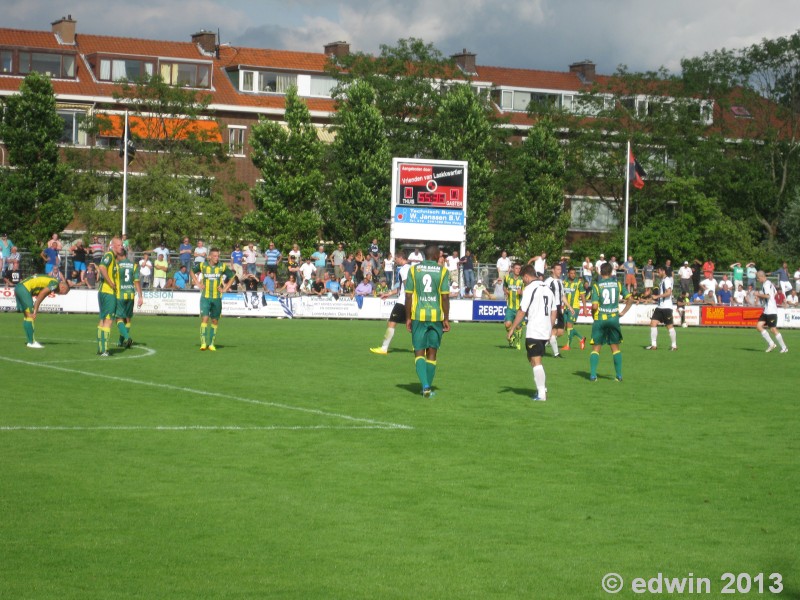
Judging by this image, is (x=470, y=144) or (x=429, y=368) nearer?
(x=429, y=368)

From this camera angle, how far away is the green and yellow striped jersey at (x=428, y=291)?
16953 millimetres

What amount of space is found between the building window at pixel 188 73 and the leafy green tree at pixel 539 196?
64.9 feet

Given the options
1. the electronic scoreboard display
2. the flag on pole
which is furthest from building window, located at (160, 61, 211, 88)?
the flag on pole

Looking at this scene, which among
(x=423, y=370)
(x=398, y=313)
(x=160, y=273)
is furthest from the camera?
(x=160, y=273)

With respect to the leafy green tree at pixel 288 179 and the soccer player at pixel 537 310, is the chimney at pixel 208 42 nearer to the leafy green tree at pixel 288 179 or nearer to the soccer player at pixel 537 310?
the leafy green tree at pixel 288 179

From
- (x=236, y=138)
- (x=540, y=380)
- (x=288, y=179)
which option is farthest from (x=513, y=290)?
(x=236, y=138)

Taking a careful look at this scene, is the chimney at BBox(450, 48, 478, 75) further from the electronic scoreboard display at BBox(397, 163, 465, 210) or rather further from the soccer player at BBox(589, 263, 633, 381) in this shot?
the soccer player at BBox(589, 263, 633, 381)

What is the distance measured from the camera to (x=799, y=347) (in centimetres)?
3419

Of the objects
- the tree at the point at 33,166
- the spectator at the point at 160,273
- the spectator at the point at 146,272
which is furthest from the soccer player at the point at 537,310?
the tree at the point at 33,166

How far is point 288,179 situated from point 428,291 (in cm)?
4099

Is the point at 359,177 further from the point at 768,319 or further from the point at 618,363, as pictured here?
the point at 618,363

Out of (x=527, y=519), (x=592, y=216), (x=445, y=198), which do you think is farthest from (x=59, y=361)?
(x=592, y=216)

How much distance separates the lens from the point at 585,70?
84.1 metres

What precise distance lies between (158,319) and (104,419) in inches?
Answer: 969
